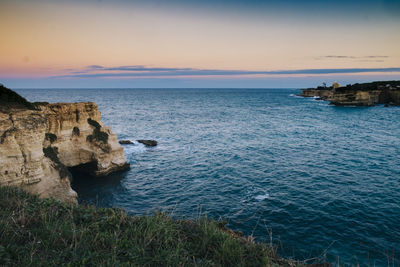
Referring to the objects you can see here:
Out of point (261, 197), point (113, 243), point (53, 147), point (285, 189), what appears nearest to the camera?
point (113, 243)

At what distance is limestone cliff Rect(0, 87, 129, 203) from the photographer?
14523 mm

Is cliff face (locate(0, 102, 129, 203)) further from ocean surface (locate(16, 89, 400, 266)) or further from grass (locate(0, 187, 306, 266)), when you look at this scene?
grass (locate(0, 187, 306, 266))

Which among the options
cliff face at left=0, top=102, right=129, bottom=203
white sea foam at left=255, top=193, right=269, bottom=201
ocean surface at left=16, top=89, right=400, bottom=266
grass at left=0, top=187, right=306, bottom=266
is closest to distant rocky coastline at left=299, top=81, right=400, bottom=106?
ocean surface at left=16, top=89, right=400, bottom=266

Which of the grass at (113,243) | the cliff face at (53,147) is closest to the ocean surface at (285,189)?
the grass at (113,243)

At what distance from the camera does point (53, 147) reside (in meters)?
21.9

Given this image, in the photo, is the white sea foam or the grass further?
the white sea foam

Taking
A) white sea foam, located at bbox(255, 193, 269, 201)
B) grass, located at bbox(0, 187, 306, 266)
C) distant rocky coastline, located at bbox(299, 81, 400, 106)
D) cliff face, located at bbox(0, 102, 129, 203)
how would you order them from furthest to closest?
distant rocky coastline, located at bbox(299, 81, 400, 106) < white sea foam, located at bbox(255, 193, 269, 201) < cliff face, located at bbox(0, 102, 129, 203) < grass, located at bbox(0, 187, 306, 266)

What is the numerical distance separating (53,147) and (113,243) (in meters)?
19.9

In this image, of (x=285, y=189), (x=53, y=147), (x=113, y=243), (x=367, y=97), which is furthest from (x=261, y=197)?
(x=367, y=97)

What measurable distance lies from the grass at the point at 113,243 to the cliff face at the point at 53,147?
751 cm

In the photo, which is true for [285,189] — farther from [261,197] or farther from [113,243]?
[113,243]

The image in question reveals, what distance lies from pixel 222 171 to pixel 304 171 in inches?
344

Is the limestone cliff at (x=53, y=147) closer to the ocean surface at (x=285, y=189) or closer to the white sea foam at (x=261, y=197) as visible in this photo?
the ocean surface at (x=285, y=189)

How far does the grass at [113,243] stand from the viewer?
207 inches
